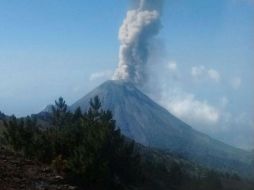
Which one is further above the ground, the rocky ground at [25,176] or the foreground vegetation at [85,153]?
the foreground vegetation at [85,153]

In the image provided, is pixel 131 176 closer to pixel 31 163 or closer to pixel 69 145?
pixel 69 145

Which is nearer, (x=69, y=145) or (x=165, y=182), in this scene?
(x=69, y=145)

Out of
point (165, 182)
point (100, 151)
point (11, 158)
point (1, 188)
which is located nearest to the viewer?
point (1, 188)

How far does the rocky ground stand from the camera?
2533 cm

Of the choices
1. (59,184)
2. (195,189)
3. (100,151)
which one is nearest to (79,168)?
(100,151)

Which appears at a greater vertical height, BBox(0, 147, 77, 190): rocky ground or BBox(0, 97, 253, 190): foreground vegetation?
BBox(0, 97, 253, 190): foreground vegetation

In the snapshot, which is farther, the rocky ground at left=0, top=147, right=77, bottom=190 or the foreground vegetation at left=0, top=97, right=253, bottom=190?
Result: the foreground vegetation at left=0, top=97, right=253, bottom=190

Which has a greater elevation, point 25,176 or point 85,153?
point 85,153

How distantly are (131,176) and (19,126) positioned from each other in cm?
995

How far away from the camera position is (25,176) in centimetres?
2694

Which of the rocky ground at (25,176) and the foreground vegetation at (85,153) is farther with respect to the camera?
the foreground vegetation at (85,153)

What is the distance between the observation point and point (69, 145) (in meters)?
39.2

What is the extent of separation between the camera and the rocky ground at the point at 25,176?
25.3 metres

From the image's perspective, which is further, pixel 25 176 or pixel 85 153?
pixel 85 153
